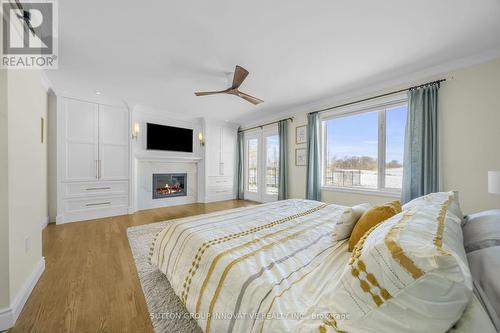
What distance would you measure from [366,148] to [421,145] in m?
0.86

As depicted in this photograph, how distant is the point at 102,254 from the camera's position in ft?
7.77

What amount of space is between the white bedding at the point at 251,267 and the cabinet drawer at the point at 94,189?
2.97 metres

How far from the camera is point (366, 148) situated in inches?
141

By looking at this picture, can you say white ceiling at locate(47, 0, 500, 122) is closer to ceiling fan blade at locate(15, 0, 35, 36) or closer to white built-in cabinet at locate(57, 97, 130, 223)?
ceiling fan blade at locate(15, 0, 35, 36)

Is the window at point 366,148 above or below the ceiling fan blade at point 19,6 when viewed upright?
below

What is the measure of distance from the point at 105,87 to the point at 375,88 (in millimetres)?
4836

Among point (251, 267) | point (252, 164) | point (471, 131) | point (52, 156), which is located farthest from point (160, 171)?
point (471, 131)

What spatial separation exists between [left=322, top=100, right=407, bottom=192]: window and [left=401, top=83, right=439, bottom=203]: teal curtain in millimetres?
239

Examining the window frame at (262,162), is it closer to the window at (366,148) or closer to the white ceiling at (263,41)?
the window at (366,148)

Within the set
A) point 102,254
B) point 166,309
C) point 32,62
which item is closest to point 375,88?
point 166,309

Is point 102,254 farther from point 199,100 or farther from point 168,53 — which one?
point 199,100

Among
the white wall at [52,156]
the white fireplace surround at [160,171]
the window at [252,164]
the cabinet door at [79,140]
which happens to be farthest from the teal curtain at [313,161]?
the white wall at [52,156]

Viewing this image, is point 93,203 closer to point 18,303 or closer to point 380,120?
point 18,303

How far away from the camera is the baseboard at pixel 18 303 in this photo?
1304mm
